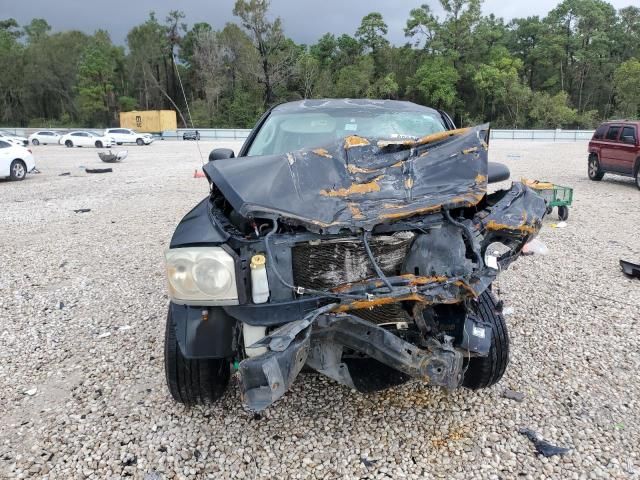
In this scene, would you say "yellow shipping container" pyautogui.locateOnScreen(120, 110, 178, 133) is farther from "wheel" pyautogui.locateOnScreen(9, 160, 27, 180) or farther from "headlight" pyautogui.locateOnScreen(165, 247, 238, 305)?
"headlight" pyautogui.locateOnScreen(165, 247, 238, 305)

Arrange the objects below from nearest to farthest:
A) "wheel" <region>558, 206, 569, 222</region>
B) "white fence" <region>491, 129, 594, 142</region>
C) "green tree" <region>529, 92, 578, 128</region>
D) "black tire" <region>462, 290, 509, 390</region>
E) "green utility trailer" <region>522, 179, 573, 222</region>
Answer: "black tire" <region>462, 290, 509, 390</region> < "green utility trailer" <region>522, 179, 573, 222</region> < "wheel" <region>558, 206, 569, 222</region> < "white fence" <region>491, 129, 594, 142</region> < "green tree" <region>529, 92, 578, 128</region>

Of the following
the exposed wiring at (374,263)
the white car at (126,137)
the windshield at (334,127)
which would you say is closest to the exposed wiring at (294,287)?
the exposed wiring at (374,263)

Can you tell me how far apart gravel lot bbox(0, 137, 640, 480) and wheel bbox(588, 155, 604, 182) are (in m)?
8.12

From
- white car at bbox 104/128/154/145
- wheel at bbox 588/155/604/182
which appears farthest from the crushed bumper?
white car at bbox 104/128/154/145

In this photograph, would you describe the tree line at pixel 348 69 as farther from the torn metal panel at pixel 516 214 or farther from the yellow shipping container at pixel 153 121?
the torn metal panel at pixel 516 214

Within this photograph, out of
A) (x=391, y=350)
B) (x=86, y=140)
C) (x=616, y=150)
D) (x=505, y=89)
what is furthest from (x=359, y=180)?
(x=505, y=89)

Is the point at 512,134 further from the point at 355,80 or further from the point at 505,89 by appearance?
the point at 355,80

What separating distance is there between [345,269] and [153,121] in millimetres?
46178

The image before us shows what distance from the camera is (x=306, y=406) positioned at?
9.02 ft

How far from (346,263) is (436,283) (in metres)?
0.43

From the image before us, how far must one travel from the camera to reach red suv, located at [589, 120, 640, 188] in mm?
11014

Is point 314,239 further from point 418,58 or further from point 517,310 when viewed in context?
point 418,58

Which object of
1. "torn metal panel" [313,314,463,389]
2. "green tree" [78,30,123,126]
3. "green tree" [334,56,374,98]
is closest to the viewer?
"torn metal panel" [313,314,463,389]

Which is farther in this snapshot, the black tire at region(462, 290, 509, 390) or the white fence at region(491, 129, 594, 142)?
the white fence at region(491, 129, 594, 142)
